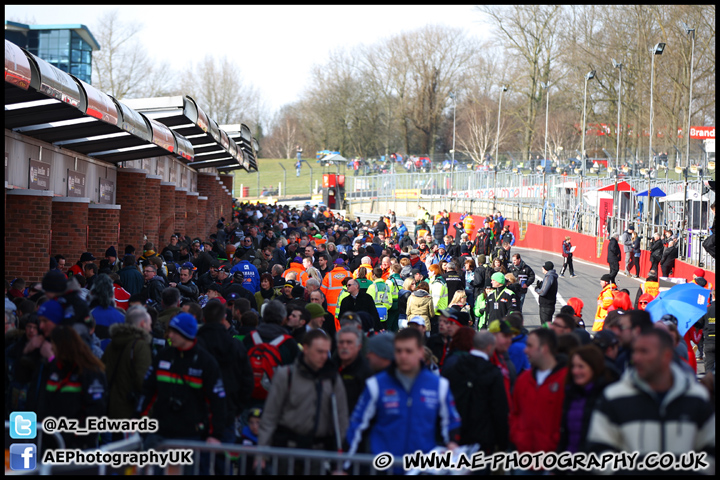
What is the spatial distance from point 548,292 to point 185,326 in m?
10.0

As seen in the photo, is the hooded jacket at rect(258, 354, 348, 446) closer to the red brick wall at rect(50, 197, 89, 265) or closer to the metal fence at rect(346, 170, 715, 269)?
the red brick wall at rect(50, 197, 89, 265)

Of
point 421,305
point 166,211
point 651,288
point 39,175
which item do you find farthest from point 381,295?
point 166,211

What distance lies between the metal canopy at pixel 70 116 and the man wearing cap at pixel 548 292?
276 inches

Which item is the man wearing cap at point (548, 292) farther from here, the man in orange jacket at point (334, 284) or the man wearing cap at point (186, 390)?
the man wearing cap at point (186, 390)

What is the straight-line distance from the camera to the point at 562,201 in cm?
4191

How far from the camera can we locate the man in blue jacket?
4.93 m

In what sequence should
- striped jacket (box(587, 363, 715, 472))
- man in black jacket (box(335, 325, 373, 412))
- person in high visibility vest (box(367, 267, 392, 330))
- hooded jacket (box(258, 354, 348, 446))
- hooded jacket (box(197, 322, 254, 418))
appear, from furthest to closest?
person in high visibility vest (box(367, 267, 392, 330)) < hooded jacket (box(197, 322, 254, 418)) < man in black jacket (box(335, 325, 373, 412)) < hooded jacket (box(258, 354, 348, 446)) < striped jacket (box(587, 363, 715, 472))

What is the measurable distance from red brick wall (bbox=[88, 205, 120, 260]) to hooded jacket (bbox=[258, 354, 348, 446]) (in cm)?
1052

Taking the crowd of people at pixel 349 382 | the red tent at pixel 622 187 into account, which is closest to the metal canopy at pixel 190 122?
the crowd of people at pixel 349 382

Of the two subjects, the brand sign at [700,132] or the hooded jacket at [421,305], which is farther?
the brand sign at [700,132]

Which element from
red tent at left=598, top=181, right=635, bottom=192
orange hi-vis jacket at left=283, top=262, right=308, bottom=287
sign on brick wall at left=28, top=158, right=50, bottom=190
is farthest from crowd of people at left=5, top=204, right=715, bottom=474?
red tent at left=598, top=181, right=635, bottom=192

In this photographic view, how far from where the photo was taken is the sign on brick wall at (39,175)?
12.0 m

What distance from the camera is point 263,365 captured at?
652 centimetres

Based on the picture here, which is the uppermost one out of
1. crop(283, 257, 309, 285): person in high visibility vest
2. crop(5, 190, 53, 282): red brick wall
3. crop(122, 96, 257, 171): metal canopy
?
crop(122, 96, 257, 171): metal canopy
